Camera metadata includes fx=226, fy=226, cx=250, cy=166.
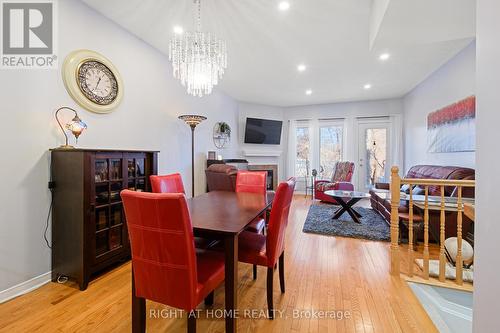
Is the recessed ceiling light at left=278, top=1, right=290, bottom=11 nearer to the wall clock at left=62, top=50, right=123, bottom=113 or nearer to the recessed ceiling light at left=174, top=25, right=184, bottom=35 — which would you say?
the recessed ceiling light at left=174, top=25, right=184, bottom=35

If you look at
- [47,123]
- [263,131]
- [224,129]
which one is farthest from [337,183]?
[47,123]

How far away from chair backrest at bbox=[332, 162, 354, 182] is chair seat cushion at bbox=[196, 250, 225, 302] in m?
4.83

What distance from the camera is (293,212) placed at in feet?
15.2

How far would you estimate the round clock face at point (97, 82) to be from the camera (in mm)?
2322

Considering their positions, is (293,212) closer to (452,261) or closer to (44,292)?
(452,261)

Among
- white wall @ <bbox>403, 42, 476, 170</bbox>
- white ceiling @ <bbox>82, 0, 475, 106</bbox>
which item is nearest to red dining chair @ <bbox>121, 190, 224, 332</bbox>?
white ceiling @ <bbox>82, 0, 475, 106</bbox>

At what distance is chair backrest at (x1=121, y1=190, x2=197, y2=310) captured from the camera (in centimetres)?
111

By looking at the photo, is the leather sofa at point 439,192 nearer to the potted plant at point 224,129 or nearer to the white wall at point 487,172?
the white wall at point 487,172

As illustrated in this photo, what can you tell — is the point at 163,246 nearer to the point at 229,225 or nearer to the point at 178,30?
the point at 229,225

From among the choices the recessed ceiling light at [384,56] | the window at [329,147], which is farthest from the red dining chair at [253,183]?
the window at [329,147]

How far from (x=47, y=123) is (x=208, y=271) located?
79.4 inches

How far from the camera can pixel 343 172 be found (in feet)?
18.8

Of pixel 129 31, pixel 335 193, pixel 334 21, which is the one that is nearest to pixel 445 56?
pixel 334 21

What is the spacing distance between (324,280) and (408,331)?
0.71 metres
